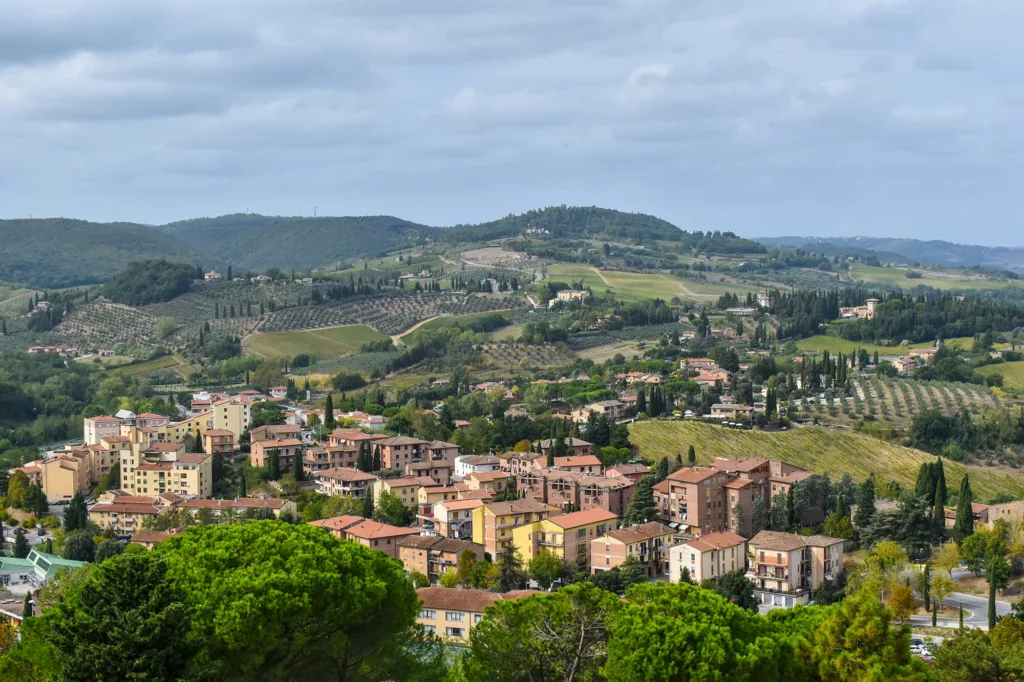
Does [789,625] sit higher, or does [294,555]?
[294,555]

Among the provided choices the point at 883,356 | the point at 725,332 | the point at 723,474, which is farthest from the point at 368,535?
the point at 725,332

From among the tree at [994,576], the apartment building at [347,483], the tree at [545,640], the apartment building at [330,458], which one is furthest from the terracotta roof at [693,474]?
the tree at [545,640]

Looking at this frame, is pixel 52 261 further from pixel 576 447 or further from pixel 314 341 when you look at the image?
pixel 576 447

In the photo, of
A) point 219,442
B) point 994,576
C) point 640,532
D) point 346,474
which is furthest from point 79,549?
point 994,576

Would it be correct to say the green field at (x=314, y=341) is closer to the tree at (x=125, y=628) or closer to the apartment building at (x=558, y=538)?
the apartment building at (x=558, y=538)

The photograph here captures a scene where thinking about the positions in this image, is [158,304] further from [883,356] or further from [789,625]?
[789,625]

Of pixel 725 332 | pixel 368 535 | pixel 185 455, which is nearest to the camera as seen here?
pixel 368 535

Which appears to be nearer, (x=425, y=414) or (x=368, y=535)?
(x=368, y=535)
